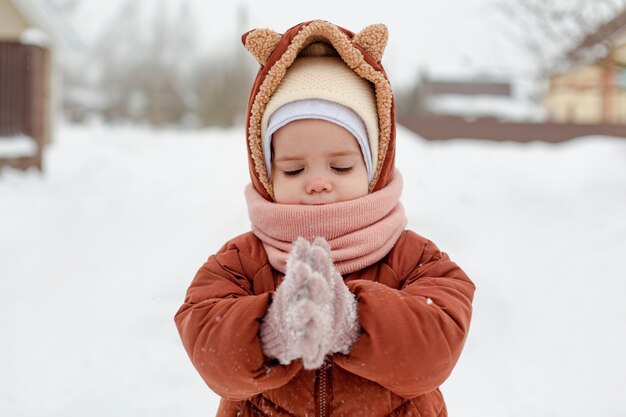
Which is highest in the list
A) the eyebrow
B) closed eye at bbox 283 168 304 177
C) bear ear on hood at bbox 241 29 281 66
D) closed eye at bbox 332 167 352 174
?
bear ear on hood at bbox 241 29 281 66

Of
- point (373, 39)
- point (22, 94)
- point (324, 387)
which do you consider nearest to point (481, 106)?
point (22, 94)

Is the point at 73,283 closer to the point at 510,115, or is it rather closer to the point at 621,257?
the point at 621,257

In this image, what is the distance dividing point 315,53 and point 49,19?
1267cm

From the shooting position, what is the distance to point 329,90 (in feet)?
5.66

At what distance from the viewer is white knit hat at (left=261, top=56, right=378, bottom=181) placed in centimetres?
173

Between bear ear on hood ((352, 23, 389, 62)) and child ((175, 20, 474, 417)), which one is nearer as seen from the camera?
child ((175, 20, 474, 417))

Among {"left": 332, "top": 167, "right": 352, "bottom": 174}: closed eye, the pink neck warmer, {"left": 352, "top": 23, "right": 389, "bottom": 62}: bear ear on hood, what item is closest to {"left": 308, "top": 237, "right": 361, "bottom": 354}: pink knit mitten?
the pink neck warmer

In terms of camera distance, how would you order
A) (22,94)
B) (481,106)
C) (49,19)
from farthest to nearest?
(481,106), (49,19), (22,94)

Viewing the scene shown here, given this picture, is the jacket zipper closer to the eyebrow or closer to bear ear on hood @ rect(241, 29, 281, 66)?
the eyebrow

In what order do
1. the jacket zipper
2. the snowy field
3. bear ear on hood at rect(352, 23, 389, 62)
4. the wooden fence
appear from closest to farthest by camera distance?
the jacket zipper → bear ear on hood at rect(352, 23, 389, 62) → the snowy field → the wooden fence

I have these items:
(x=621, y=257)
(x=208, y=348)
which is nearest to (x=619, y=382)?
(x=621, y=257)

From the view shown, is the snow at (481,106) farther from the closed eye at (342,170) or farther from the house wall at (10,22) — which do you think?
the closed eye at (342,170)

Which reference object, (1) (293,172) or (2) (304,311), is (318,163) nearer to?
(1) (293,172)

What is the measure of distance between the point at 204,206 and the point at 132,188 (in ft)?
9.85
